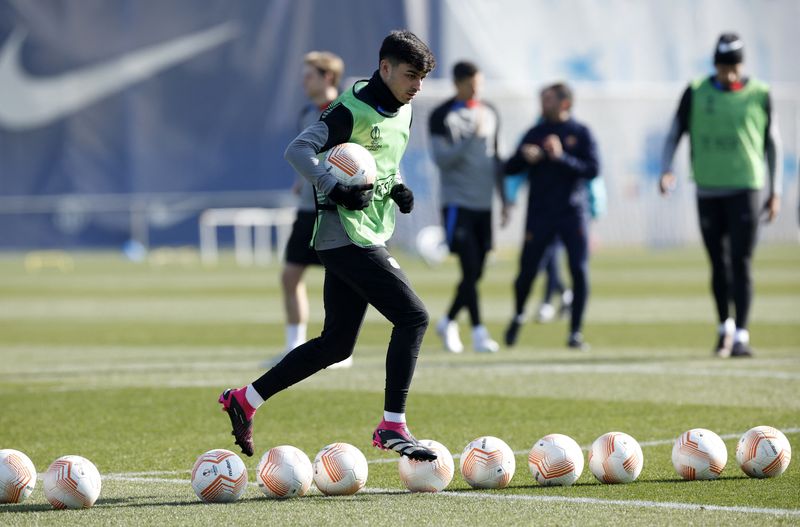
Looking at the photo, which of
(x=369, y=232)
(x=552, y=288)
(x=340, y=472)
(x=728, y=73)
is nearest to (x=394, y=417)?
(x=340, y=472)

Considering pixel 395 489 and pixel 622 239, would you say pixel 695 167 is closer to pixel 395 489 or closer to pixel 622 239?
pixel 395 489

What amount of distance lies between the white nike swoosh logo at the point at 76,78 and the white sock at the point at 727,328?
102ft

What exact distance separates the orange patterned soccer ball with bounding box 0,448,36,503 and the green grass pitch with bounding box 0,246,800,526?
6 cm

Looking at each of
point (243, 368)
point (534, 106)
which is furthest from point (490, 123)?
point (534, 106)

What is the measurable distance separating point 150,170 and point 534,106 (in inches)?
454

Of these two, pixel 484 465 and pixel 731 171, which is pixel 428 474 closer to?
pixel 484 465

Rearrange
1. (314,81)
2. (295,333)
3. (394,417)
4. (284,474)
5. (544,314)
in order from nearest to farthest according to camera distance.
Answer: (284,474), (394,417), (314,81), (295,333), (544,314)

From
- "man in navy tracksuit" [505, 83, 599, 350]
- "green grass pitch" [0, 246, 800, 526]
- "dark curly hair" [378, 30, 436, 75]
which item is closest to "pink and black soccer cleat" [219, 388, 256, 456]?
"green grass pitch" [0, 246, 800, 526]

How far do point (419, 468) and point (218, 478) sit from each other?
0.85 meters

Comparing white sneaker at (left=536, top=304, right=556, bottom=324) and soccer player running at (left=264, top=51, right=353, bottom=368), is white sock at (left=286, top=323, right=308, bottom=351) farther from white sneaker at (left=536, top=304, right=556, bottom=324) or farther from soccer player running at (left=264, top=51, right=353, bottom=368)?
white sneaker at (left=536, top=304, right=556, bottom=324)

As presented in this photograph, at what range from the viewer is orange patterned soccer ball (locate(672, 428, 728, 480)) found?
6.32 m

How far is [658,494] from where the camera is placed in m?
6.01

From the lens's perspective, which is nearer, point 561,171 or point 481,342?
point 481,342

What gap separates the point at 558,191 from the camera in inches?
522
